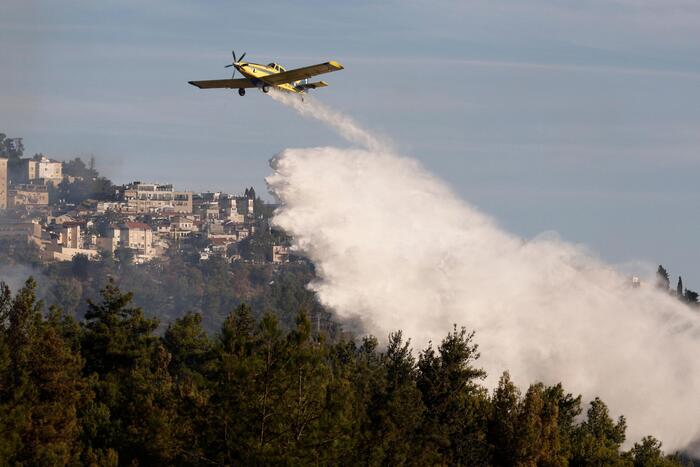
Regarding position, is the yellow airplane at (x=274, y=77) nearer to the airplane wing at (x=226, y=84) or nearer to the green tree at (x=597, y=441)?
the airplane wing at (x=226, y=84)

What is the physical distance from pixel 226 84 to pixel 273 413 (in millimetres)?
29151

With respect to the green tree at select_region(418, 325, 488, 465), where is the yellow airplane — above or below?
above

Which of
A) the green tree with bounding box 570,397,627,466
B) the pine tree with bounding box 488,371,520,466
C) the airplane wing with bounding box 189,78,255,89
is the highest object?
the airplane wing with bounding box 189,78,255,89

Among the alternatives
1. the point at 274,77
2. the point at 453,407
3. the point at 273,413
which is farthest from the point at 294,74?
the point at 273,413

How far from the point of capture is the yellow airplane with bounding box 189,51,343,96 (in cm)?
7044

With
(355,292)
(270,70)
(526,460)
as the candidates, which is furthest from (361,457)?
(355,292)

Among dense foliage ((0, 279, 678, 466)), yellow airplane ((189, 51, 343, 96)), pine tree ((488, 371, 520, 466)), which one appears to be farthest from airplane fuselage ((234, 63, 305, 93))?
pine tree ((488, 371, 520, 466))

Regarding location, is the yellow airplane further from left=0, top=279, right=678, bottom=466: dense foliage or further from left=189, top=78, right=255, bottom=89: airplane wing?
left=0, top=279, right=678, bottom=466: dense foliage

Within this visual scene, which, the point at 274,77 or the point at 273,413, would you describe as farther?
the point at 274,77

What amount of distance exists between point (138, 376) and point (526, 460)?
1817cm

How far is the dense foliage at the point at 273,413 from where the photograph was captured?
48.3 metres

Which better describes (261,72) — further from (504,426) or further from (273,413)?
(273,413)

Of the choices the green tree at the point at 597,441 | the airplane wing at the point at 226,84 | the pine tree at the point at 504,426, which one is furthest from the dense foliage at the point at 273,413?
the airplane wing at the point at 226,84

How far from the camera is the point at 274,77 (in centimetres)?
7150
